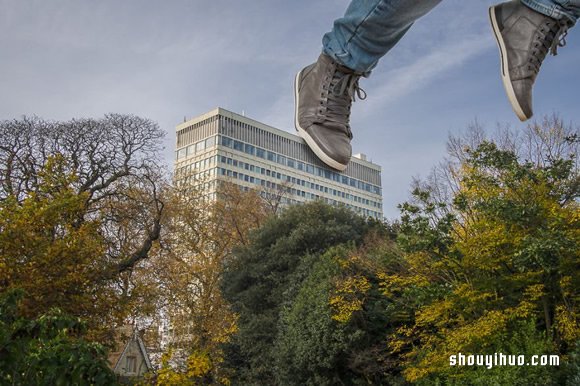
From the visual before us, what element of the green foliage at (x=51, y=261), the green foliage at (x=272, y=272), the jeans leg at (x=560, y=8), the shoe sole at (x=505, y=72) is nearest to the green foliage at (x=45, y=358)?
the shoe sole at (x=505, y=72)

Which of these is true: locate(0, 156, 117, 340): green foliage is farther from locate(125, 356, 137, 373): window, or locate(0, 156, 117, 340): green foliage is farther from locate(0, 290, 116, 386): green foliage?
locate(125, 356, 137, 373): window

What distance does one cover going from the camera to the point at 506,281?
1385 cm

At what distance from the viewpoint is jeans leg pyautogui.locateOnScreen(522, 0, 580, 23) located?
197 cm

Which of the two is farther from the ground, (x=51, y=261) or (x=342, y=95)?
(x=51, y=261)

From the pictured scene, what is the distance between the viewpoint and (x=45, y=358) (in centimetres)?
430

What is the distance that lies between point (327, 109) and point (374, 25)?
24.8 inches

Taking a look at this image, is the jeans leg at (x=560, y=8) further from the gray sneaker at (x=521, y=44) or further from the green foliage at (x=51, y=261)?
the green foliage at (x=51, y=261)

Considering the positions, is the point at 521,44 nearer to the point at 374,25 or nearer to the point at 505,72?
the point at 505,72

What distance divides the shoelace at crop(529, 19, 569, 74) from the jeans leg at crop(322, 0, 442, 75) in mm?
608

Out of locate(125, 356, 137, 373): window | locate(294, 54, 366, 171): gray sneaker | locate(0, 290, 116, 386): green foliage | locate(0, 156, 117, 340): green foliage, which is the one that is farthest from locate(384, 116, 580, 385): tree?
locate(125, 356, 137, 373): window

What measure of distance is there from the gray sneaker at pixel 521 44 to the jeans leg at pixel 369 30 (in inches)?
21.2

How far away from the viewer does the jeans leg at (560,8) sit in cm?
197

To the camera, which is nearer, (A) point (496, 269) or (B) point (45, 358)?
(B) point (45, 358)

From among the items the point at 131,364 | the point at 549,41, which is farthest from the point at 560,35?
the point at 131,364
